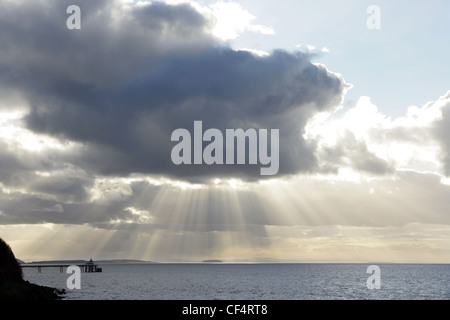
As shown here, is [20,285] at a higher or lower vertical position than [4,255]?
lower
